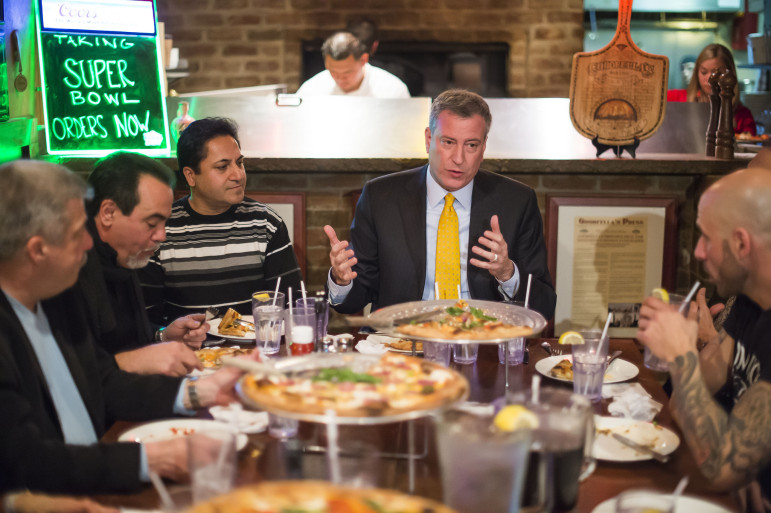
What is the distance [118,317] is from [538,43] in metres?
5.40

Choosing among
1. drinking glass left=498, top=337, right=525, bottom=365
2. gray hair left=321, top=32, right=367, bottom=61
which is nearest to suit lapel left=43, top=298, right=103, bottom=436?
drinking glass left=498, top=337, right=525, bottom=365

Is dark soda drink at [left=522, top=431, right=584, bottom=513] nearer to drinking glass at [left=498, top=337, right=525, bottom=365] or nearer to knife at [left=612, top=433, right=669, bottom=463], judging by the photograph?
knife at [left=612, top=433, right=669, bottom=463]

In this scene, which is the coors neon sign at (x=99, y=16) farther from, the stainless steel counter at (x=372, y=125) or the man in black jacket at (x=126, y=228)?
the man in black jacket at (x=126, y=228)

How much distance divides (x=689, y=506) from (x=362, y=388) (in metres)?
0.64

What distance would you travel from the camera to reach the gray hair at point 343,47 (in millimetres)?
5789

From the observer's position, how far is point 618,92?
415 cm

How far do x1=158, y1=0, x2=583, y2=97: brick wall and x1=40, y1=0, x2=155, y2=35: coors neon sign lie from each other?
290 cm

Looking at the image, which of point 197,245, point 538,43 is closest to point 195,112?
point 197,245

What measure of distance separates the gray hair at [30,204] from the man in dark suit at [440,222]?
4.45 feet

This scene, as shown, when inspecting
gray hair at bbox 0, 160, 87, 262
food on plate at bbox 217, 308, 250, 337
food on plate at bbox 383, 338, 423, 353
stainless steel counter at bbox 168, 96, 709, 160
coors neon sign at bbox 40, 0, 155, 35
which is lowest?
food on plate at bbox 383, 338, 423, 353

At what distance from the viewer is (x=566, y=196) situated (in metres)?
4.22

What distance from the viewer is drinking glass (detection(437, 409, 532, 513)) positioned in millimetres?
1279

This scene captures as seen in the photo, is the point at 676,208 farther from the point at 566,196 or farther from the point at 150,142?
the point at 150,142

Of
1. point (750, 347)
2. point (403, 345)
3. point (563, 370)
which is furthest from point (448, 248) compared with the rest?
point (750, 347)
